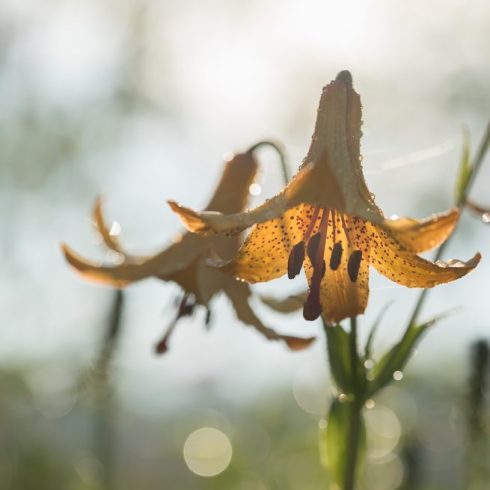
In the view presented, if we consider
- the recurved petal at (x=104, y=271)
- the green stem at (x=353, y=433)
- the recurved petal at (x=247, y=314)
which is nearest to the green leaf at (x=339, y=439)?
the green stem at (x=353, y=433)

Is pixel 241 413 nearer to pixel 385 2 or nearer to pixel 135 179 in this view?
pixel 135 179

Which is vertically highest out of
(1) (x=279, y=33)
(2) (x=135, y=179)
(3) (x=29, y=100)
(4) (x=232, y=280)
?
(1) (x=279, y=33)

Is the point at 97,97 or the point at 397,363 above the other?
the point at 97,97

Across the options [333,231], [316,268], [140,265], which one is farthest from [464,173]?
[140,265]

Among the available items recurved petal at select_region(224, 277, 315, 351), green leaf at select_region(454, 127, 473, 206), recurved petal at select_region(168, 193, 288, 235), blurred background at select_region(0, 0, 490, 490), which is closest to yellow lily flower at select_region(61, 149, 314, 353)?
recurved petal at select_region(224, 277, 315, 351)

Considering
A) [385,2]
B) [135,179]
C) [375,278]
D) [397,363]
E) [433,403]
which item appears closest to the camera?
[397,363]

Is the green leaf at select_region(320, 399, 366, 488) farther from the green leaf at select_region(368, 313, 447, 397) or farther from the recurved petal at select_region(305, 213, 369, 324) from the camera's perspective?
the recurved petal at select_region(305, 213, 369, 324)

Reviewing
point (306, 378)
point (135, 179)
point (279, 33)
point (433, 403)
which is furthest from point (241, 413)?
point (279, 33)

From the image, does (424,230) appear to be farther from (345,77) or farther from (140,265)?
(140,265)

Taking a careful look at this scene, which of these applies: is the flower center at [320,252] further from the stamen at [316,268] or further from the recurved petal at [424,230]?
the recurved petal at [424,230]
